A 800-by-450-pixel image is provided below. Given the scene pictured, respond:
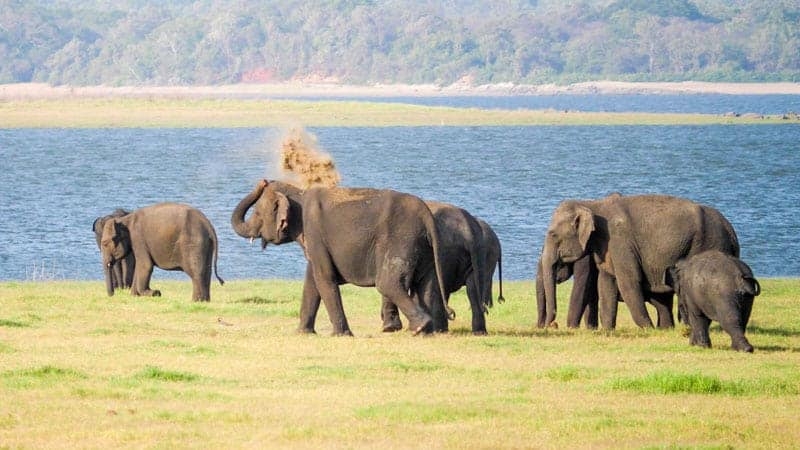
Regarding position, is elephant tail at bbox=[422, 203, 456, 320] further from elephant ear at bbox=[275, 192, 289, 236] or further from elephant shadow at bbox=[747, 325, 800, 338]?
elephant shadow at bbox=[747, 325, 800, 338]

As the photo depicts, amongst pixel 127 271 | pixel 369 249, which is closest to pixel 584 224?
pixel 369 249

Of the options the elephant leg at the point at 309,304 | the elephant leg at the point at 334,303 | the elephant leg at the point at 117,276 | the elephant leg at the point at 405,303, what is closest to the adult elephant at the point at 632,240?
the elephant leg at the point at 405,303

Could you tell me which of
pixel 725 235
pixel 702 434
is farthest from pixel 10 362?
pixel 725 235

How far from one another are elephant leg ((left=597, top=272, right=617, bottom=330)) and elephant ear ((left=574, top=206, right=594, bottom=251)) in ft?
2.45

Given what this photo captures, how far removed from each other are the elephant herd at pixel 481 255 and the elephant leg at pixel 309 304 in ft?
0.04

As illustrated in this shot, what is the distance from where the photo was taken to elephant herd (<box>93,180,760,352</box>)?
17406mm

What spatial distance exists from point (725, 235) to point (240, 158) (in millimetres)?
66540

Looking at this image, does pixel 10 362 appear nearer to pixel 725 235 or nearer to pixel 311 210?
pixel 311 210

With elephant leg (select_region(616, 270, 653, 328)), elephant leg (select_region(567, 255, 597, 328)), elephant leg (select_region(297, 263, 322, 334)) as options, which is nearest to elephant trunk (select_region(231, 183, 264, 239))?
elephant leg (select_region(297, 263, 322, 334))

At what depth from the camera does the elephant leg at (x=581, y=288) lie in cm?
2066

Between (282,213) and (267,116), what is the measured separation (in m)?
86.1

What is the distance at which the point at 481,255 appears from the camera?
1912 centimetres

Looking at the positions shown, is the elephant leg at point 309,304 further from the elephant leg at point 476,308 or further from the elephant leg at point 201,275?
the elephant leg at point 201,275

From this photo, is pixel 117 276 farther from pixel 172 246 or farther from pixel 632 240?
pixel 632 240
